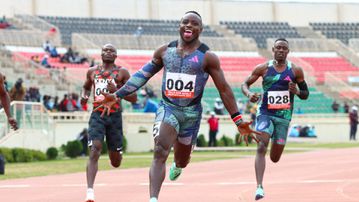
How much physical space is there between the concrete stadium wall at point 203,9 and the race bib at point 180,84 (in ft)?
175

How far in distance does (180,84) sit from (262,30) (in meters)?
61.6

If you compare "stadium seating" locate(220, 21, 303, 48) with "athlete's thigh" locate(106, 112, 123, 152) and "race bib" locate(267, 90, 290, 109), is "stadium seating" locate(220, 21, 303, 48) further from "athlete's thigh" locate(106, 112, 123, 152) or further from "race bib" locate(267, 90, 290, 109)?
"athlete's thigh" locate(106, 112, 123, 152)

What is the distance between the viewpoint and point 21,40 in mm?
54812

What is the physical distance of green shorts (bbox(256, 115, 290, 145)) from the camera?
14227 millimetres

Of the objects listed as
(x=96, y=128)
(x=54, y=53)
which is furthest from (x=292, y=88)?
(x=54, y=53)

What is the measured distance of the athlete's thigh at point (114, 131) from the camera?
550 inches

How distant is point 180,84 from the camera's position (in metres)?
10.6

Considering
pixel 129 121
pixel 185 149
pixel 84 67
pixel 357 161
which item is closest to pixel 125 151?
pixel 129 121

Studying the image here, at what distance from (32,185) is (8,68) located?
95.8 feet

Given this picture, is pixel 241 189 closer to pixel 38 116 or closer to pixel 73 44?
pixel 38 116

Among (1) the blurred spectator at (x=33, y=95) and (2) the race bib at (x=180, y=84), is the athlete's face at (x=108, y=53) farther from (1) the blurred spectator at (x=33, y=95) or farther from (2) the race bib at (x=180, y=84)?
(1) the blurred spectator at (x=33, y=95)

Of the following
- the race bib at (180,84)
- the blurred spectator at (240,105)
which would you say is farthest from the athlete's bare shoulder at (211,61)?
the blurred spectator at (240,105)

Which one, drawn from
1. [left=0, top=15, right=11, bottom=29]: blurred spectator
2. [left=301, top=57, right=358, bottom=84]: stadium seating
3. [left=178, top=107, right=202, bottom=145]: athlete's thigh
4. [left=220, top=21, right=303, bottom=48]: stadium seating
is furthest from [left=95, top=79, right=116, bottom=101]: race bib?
[left=220, top=21, right=303, bottom=48]: stadium seating

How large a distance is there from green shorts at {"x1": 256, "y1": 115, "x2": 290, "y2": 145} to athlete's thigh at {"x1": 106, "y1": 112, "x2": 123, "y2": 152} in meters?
1.93
